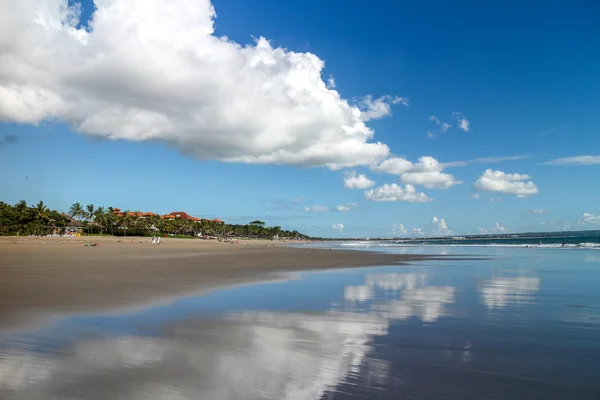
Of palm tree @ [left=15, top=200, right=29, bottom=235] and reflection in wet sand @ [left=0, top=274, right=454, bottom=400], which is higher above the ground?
palm tree @ [left=15, top=200, right=29, bottom=235]

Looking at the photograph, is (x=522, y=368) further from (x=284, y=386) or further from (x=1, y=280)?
(x=1, y=280)

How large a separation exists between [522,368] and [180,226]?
159 meters

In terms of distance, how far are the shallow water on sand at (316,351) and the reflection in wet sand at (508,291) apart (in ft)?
0.61

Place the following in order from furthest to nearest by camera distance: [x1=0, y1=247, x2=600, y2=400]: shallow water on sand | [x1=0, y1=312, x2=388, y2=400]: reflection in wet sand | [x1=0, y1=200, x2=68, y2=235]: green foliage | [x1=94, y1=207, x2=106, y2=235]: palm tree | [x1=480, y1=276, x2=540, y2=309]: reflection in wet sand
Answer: [x1=94, y1=207, x2=106, y2=235]: palm tree < [x1=0, y1=200, x2=68, y2=235]: green foliage < [x1=480, y1=276, x2=540, y2=309]: reflection in wet sand < [x1=0, y1=247, x2=600, y2=400]: shallow water on sand < [x1=0, y1=312, x2=388, y2=400]: reflection in wet sand

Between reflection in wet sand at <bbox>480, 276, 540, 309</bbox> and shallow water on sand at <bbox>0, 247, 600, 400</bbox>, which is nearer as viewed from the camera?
shallow water on sand at <bbox>0, 247, 600, 400</bbox>

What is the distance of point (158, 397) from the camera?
5172 mm

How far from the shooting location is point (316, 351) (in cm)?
743

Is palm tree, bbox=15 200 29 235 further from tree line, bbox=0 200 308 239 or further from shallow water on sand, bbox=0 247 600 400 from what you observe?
shallow water on sand, bbox=0 247 600 400

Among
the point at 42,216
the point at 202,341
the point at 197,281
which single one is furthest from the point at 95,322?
the point at 42,216

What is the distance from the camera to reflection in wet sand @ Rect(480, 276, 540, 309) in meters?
12.9

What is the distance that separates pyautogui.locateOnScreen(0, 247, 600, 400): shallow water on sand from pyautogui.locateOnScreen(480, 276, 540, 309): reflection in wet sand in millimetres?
186

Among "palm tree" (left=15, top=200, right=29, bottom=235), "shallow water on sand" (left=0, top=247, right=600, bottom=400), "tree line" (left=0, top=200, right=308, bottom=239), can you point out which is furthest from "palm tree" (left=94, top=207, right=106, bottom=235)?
"shallow water on sand" (left=0, top=247, right=600, bottom=400)

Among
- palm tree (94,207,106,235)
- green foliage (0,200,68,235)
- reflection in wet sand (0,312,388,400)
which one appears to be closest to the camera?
reflection in wet sand (0,312,388,400)

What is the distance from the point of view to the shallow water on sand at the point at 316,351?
551 centimetres
